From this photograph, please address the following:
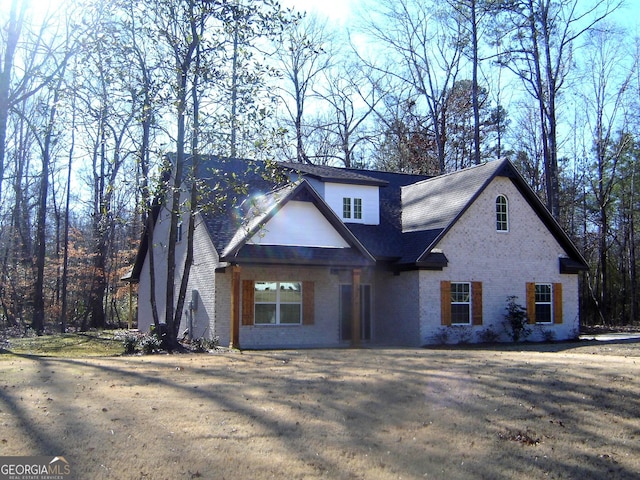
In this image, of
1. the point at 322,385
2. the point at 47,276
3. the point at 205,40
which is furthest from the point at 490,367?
the point at 47,276

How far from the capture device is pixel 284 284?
62.7 feet

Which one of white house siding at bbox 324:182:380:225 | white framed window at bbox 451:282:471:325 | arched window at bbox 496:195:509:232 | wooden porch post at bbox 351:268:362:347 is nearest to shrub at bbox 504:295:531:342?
white framed window at bbox 451:282:471:325

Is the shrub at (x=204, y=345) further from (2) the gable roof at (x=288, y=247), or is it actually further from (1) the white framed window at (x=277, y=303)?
(2) the gable roof at (x=288, y=247)

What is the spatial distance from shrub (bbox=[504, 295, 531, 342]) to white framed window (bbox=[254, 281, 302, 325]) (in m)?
7.06

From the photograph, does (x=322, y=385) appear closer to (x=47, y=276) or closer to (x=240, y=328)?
(x=240, y=328)

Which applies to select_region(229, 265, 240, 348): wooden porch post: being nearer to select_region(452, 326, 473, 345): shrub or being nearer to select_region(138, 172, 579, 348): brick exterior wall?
select_region(138, 172, 579, 348): brick exterior wall

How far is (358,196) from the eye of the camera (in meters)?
22.5

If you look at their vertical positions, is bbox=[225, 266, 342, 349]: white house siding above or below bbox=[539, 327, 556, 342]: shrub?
above

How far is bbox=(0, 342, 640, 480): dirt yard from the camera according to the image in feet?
21.1

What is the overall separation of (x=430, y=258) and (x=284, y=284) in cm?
462

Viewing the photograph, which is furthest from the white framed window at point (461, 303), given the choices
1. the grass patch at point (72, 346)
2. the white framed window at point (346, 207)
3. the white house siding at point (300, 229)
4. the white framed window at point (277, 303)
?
the grass patch at point (72, 346)

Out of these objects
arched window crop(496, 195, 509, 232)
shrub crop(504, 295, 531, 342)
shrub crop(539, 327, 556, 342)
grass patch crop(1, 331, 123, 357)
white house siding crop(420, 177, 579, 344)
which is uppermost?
arched window crop(496, 195, 509, 232)

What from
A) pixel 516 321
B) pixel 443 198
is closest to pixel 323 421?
pixel 516 321

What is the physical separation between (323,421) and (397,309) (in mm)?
13133
